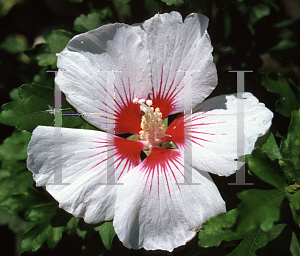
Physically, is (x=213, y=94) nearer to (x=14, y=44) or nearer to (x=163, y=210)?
(x=163, y=210)

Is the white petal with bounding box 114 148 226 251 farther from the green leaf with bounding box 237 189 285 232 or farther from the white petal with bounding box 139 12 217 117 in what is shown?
the white petal with bounding box 139 12 217 117

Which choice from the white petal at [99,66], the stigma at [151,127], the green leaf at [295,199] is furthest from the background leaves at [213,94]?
the stigma at [151,127]

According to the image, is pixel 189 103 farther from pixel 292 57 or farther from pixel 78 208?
pixel 292 57

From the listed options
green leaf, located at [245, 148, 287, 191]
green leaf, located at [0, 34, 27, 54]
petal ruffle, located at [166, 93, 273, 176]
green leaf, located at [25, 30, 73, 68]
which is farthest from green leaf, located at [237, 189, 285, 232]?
green leaf, located at [0, 34, 27, 54]

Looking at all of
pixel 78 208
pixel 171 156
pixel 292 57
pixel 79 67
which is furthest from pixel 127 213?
pixel 292 57

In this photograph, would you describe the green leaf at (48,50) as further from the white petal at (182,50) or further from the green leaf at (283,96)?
the green leaf at (283,96)
